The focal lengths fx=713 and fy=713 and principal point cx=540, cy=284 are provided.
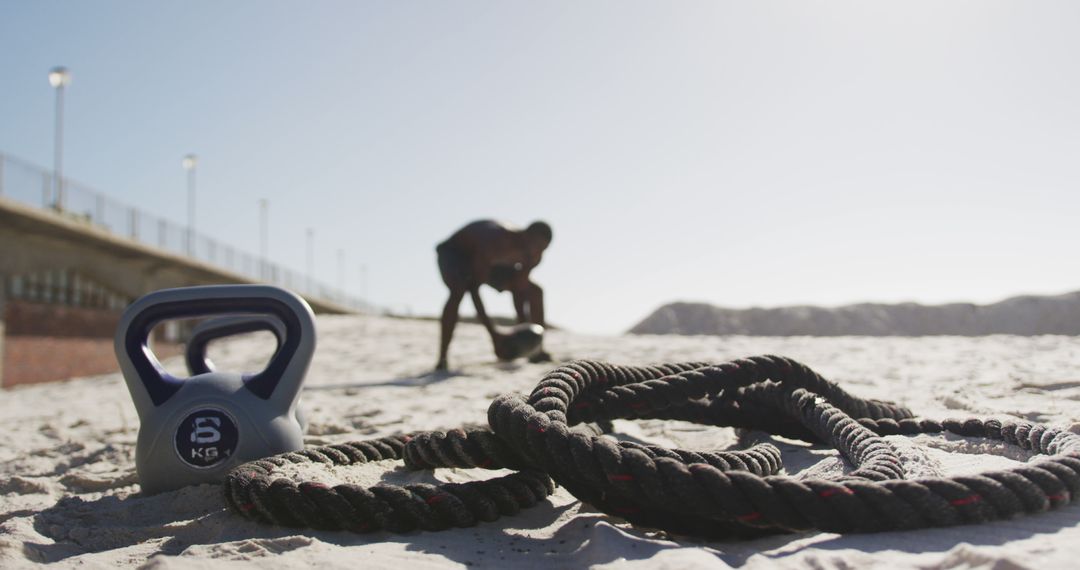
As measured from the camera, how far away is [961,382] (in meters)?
4.62

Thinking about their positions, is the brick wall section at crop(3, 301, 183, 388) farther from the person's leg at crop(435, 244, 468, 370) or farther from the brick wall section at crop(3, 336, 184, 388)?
the person's leg at crop(435, 244, 468, 370)

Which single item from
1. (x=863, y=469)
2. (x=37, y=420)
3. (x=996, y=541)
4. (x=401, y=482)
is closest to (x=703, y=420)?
(x=863, y=469)

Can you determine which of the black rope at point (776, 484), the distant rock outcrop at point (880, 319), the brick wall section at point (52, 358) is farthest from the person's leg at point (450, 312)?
the brick wall section at point (52, 358)

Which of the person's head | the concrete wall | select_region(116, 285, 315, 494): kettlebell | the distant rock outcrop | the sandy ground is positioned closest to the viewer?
the sandy ground

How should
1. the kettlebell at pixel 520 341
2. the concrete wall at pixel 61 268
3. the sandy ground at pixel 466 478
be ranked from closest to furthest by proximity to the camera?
the sandy ground at pixel 466 478 → the kettlebell at pixel 520 341 → the concrete wall at pixel 61 268

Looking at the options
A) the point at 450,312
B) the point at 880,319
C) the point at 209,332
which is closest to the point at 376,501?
the point at 209,332

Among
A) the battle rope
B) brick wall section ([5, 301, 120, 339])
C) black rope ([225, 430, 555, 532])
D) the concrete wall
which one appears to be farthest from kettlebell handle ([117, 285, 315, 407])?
brick wall section ([5, 301, 120, 339])

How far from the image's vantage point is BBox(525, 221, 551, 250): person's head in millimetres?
7461

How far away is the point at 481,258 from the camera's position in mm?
7129

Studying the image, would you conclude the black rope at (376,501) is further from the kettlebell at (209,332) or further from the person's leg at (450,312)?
the person's leg at (450,312)

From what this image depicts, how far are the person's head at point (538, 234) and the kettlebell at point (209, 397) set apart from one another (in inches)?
188

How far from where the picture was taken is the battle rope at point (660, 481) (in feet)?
5.73

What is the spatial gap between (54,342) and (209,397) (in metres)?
16.6

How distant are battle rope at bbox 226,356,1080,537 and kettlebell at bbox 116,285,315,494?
0.71ft
